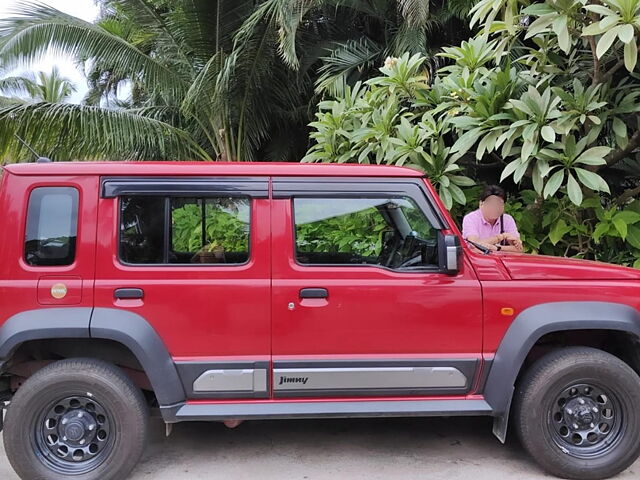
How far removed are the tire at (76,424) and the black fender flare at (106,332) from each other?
21cm

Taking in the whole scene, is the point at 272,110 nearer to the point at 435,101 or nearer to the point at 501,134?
the point at 435,101

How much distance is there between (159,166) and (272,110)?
680cm

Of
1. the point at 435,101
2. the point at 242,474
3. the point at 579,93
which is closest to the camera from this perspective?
the point at 242,474

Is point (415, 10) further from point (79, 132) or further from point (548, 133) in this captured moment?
point (79, 132)

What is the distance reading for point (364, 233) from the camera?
3.45m

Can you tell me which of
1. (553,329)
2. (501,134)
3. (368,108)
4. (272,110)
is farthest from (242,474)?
(272,110)

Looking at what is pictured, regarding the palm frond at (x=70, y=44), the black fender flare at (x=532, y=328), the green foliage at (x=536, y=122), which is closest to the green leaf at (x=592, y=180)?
the green foliage at (x=536, y=122)

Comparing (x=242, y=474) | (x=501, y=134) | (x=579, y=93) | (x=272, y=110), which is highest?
(x=272, y=110)

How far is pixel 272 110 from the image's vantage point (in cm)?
978

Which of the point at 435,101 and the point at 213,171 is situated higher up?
the point at 435,101

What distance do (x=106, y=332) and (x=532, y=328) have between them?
259 cm

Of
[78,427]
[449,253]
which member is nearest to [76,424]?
[78,427]

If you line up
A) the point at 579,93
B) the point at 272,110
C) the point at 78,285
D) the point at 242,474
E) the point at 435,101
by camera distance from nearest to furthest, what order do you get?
the point at 78,285, the point at 242,474, the point at 579,93, the point at 435,101, the point at 272,110

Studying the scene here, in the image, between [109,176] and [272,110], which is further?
[272,110]
